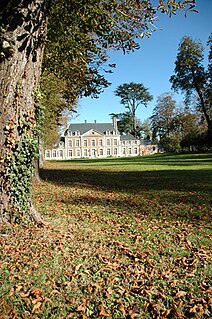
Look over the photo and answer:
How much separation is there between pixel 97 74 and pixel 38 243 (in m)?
7.81

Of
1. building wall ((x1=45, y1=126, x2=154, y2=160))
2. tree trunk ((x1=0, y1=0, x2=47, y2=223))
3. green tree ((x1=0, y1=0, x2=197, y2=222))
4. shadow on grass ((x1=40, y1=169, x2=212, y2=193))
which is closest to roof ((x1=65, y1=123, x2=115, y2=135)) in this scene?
building wall ((x1=45, y1=126, x2=154, y2=160))

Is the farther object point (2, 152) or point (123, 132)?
point (123, 132)

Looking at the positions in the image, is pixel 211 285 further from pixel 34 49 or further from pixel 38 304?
pixel 34 49

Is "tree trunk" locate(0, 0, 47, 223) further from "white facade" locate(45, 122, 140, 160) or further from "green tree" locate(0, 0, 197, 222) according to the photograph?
"white facade" locate(45, 122, 140, 160)

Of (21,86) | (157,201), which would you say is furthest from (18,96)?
(157,201)

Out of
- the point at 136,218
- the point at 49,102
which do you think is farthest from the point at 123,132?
the point at 136,218

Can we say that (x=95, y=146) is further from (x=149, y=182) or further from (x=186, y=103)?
(x=149, y=182)

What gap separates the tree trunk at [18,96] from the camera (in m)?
3.90

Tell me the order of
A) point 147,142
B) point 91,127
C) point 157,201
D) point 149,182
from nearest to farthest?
point 157,201 → point 149,182 → point 91,127 → point 147,142

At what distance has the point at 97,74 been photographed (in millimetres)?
10125

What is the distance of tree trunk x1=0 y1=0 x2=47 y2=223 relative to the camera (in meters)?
3.90

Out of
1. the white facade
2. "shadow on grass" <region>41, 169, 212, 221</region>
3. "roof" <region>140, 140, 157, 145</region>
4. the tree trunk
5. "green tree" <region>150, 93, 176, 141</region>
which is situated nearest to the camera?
the tree trunk

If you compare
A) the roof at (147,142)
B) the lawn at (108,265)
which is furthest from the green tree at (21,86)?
the roof at (147,142)

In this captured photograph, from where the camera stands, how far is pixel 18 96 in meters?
4.22
